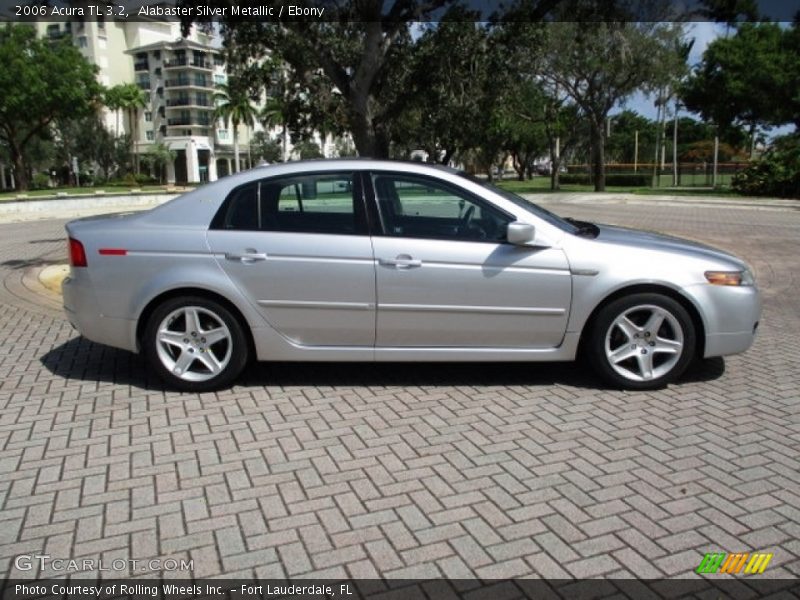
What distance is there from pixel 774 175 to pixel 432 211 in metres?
30.5

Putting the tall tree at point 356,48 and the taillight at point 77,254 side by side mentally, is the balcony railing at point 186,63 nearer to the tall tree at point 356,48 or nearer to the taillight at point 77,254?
the tall tree at point 356,48

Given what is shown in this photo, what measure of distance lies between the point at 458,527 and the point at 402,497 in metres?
0.38

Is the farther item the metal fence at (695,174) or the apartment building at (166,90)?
the apartment building at (166,90)

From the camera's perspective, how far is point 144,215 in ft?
16.7

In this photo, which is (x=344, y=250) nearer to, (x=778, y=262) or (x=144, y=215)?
(x=144, y=215)

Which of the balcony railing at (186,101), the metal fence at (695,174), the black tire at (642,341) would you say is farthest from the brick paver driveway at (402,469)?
the balcony railing at (186,101)

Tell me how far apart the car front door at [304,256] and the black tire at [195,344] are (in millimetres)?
277

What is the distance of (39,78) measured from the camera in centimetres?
4644

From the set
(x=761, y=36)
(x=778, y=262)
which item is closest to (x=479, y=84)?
(x=778, y=262)

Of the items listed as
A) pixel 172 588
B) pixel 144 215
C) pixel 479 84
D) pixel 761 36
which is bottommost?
pixel 172 588

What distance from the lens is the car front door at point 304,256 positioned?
477cm

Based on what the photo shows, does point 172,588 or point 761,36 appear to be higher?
point 761,36

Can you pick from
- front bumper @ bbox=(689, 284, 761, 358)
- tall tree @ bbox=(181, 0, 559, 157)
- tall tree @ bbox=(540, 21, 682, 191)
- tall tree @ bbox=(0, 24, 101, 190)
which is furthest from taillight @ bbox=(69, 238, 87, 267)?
tall tree @ bbox=(0, 24, 101, 190)

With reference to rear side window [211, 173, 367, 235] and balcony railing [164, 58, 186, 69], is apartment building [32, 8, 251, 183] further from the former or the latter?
rear side window [211, 173, 367, 235]
